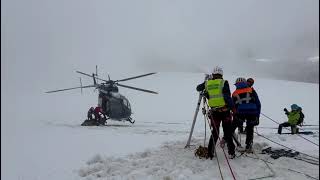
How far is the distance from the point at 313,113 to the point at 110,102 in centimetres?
2110

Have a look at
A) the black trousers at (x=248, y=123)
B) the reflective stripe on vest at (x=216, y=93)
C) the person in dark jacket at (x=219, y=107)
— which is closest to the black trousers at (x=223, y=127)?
the person in dark jacket at (x=219, y=107)

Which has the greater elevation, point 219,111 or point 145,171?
point 219,111

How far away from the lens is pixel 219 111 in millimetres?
9383

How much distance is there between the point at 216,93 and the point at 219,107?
1.12 feet

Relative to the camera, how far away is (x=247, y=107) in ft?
32.4

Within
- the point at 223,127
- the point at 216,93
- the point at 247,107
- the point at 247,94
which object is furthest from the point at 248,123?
the point at 216,93

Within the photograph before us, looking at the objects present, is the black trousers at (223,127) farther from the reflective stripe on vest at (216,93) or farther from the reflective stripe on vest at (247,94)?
the reflective stripe on vest at (247,94)

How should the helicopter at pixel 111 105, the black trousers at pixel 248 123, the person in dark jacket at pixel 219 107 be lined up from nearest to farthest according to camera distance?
the person in dark jacket at pixel 219 107 < the black trousers at pixel 248 123 < the helicopter at pixel 111 105

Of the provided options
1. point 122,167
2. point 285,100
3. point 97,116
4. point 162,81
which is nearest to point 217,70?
point 122,167

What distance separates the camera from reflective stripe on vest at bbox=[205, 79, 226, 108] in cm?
932

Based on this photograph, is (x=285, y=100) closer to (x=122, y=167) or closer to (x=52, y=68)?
(x=122, y=167)

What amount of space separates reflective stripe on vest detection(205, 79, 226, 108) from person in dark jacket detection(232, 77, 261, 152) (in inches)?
28.8

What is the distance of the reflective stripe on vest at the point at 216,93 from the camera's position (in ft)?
30.6

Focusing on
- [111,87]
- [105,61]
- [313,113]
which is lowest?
[313,113]
